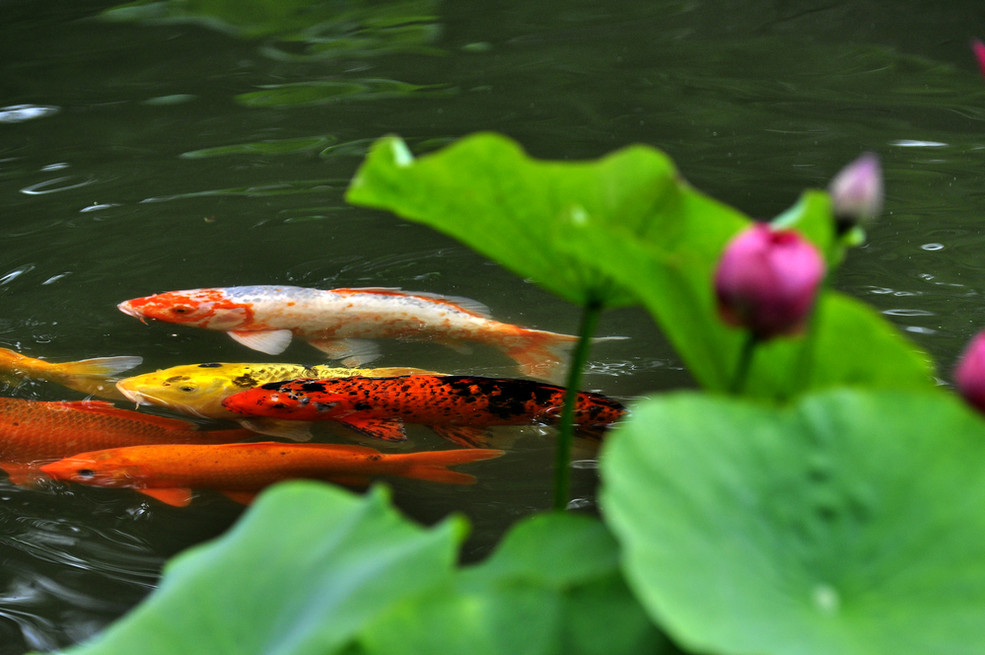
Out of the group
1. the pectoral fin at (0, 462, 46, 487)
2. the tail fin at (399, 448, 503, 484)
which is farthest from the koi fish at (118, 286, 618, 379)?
the pectoral fin at (0, 462, 46, 487)

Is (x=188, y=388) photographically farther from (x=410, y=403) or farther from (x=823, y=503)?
(x=823, y=503)

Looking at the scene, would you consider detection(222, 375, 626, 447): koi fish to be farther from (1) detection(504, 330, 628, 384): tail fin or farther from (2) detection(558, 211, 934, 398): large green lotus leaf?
(2) detection(558, 211, 934, 398): large green lotus leaf

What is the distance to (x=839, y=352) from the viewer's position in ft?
2.90

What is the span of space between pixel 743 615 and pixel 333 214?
3.73 meters

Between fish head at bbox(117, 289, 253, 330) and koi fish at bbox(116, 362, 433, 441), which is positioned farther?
fish head at bbox(117, 289, 253, 330)

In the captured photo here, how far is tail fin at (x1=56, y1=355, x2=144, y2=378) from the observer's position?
328 centimetres

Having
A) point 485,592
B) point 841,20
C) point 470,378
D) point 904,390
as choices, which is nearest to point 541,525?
point 485,592

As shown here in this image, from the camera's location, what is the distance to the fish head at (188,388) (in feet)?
10.4

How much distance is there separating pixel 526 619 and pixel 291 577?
22 centimetres

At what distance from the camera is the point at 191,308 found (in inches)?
138

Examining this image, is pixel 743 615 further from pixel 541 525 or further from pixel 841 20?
pixel 841 20

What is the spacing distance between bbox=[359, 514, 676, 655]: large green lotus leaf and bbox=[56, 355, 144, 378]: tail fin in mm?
2804

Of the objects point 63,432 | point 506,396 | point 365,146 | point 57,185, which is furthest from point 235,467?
point 57,185

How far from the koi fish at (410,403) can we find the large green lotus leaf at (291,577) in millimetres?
2084
